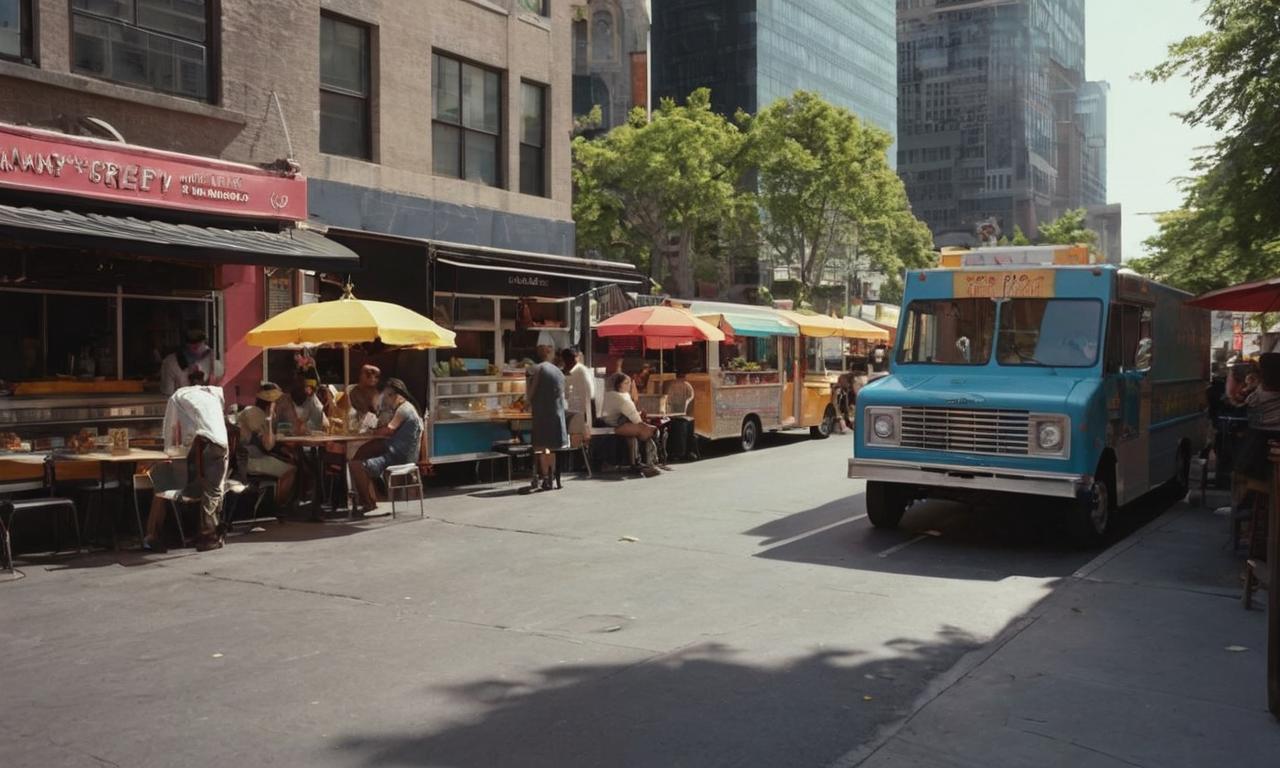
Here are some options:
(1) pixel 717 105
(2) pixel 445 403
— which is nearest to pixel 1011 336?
(2) pixel 445 403

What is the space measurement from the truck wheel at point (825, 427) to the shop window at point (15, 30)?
54.1ft

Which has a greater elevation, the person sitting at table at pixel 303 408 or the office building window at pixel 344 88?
→ the office building window at pixel 344 88

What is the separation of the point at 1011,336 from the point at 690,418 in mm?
A: 8843

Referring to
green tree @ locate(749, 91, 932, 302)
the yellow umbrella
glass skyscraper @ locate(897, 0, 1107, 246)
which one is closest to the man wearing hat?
the yellow umbrella

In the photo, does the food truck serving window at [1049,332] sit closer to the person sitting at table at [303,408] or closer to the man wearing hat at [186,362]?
the person sitting at table at [303,408]

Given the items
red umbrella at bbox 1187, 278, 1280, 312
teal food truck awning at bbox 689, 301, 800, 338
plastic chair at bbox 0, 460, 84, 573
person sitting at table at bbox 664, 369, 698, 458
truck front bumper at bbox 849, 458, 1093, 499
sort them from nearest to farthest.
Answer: plastic chair at bbox 0, 460, 84, 573 → truck front bumper at bbox 849, 458, 1093, 499 → red umbrella at bbox 1187, 278, 1280, 312 → person sitting at table at bbox 664, 369, 698, 458 → teal food truck awning at bbox 689, 301, 800, 338

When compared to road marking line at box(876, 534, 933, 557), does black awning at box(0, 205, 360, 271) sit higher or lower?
higher

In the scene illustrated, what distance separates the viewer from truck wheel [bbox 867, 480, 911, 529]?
11.1m

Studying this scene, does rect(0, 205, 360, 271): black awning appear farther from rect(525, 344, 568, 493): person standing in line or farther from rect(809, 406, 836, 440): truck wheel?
rect(809, 406, 836, 440): truck wheel

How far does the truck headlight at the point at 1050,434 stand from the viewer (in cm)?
976

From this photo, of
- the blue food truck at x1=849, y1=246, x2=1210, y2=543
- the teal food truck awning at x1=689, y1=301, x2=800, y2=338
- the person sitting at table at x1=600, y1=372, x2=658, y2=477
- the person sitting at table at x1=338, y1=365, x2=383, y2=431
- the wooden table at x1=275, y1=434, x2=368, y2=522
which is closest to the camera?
the blue food truck at x1=849, y1=246, x2=1210, y2=543

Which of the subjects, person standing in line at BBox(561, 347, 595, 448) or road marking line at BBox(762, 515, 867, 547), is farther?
person standing in line at BBox(561, 347, 595, 448)

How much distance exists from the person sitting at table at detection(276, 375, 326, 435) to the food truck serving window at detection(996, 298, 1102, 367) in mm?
7647

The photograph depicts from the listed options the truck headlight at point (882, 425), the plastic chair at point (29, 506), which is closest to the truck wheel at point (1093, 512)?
the truck headlight at point (882, 425)
